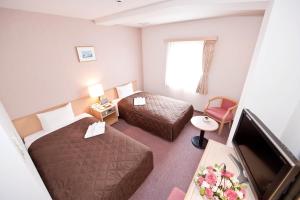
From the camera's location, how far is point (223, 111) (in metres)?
3.03

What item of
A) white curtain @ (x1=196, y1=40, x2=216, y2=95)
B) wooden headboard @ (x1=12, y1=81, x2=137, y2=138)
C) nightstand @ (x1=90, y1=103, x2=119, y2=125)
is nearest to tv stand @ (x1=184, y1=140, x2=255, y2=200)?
white curtain @ (x1=196, y1=40, x2=216, y2=95)

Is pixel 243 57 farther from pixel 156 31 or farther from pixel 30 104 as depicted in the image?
pixel 30 104

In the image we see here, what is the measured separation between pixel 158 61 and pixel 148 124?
6.98ft

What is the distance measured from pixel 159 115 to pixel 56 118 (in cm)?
198

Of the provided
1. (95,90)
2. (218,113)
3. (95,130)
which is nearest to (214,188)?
(95,130)

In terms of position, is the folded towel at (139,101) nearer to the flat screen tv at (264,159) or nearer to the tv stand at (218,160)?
the tv stand at (218,160)

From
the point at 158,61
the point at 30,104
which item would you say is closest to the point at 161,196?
the point at 30,104

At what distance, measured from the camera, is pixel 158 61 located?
4066mm

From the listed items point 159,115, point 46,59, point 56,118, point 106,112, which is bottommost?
point 106,112

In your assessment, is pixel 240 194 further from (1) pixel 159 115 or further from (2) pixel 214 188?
(1) pixel 159 115

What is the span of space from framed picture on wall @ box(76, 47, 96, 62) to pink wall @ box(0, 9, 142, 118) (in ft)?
0.29

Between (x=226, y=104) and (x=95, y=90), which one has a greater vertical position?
(x=95, y=90)

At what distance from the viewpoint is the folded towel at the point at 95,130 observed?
7.19 ft

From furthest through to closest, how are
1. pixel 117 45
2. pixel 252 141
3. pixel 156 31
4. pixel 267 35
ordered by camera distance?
pixel 156 31 < pixel 117 45 < pixel 267 35 < pixel 252 141
